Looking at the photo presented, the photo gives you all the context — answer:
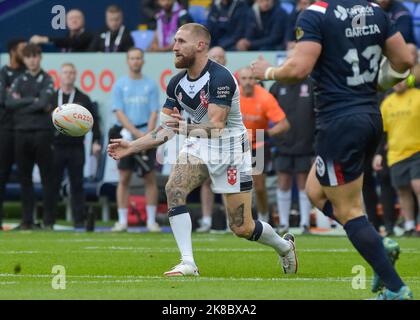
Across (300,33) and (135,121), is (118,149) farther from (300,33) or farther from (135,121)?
(135,121)

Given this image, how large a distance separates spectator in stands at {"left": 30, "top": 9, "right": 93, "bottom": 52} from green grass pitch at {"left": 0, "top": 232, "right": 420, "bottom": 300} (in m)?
4.62

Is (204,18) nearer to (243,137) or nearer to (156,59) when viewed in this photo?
(156,59)

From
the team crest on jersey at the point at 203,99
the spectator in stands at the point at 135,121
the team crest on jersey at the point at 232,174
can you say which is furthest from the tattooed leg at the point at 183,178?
the spectator in stands at the point at 135,121

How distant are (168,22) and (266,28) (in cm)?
180

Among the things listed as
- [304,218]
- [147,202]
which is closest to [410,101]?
[304,218]

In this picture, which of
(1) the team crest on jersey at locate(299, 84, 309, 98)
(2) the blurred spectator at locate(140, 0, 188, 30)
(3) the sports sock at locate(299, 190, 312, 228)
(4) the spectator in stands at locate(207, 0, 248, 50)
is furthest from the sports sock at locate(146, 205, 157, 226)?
(2) the blurred spectator at locate(140, 0, 188, 30)

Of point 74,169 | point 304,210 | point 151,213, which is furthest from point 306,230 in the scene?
point 74,169

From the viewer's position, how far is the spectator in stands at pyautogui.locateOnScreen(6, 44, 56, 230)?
18.5 metres

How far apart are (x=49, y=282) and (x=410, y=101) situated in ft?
29.6

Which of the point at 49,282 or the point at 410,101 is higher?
the point at 410,101
